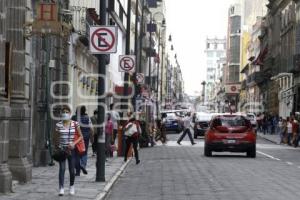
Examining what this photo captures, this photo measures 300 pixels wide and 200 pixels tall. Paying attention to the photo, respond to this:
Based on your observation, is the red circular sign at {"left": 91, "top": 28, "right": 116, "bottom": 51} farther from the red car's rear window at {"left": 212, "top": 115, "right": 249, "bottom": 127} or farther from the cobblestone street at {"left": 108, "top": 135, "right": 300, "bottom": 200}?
the red car's rear window at {"left": 212, "top": 115, "right": 249, "bottom": 127}

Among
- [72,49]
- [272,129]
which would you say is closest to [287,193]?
[72,49]

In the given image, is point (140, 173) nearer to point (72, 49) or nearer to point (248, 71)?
point (72, 49)

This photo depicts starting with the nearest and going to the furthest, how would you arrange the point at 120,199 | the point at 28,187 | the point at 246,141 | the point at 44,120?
1. the point at 120,199
2. the point at 28,187
3. the point at 44,120
4. the point at 246,141

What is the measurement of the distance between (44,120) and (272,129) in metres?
45.8

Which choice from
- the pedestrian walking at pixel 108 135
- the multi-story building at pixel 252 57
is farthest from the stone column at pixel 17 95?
the multi-story building at pixel 252 57

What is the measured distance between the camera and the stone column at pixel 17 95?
55.1ft

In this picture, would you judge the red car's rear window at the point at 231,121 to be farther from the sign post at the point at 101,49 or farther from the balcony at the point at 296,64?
the balcony at the point at 296,64

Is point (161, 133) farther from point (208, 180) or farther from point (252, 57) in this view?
point (252, 57)

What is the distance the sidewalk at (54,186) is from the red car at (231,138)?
26.8 ft

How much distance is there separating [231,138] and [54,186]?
14.3 meters

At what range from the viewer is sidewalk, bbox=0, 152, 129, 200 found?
14766mm

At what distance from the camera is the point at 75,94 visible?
118ft

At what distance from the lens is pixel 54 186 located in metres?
16.8

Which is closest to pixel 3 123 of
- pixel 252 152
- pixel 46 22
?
pixel 46 22
